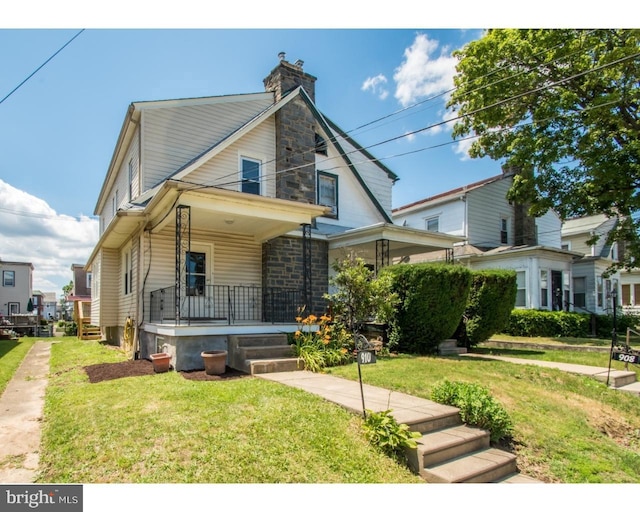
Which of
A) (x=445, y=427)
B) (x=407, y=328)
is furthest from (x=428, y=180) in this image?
(x=445, y=427)

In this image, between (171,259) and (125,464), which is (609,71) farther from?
(125,464)

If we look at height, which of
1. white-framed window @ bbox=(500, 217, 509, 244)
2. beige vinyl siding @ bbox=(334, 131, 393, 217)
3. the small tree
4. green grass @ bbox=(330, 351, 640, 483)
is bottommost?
green grass @ bbox=(330, 351, 640, 483)

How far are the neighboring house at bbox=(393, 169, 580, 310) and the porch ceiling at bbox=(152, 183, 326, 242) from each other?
9836 mm

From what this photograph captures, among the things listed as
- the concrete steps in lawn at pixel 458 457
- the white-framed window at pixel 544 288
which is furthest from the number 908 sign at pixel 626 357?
the white-framed window at pixel 544 288

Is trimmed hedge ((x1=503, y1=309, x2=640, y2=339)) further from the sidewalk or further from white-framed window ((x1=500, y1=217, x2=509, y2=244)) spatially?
the sidewalk

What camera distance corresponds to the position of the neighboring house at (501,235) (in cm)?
1838

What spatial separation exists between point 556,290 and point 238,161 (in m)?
15.2

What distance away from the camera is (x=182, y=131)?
12.3m

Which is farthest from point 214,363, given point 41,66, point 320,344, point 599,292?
point 599,292

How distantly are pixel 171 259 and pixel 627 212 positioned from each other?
618 inches

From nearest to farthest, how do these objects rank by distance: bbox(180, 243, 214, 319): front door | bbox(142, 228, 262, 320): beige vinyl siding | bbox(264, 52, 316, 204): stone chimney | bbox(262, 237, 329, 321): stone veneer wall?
bbox(142, 228, 262, 320): beige vinyl siding < bbox(180, 243, 214, 319): front door < bbox(262, 237, 329, 321): stone veneer wall < bbox(264, 52, 316, 204): stone chimney

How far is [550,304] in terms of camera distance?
18438 mm

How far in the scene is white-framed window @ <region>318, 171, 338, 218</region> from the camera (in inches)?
555

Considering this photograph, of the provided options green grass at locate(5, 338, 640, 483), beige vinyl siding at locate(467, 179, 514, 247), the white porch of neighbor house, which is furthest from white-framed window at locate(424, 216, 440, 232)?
green grass at locate(5, 338, 640, 483)
